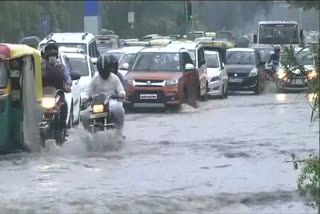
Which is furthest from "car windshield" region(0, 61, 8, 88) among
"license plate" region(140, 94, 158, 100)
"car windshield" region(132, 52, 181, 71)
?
"car windshield" region(132, 52, 181, 71)

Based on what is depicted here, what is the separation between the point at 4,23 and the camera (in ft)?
154

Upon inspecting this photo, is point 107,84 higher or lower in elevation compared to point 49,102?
higher

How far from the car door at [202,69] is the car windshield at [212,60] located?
1.47 meters

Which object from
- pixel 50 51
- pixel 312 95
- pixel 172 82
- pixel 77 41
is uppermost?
pixel 312 95

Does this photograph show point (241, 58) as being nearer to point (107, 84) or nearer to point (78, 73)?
point (78, 73)

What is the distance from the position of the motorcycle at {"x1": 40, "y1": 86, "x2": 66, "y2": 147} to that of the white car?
14017mm

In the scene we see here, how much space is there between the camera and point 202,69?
2586 cm

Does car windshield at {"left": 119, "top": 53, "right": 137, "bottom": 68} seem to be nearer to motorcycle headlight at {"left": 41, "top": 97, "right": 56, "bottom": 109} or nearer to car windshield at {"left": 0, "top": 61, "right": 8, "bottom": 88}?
motorcycle headlight at {"left": 41, "top": 97, "right": 56, "bottom": 109}

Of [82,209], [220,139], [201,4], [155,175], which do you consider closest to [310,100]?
[82,209]

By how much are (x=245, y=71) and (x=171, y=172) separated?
20047 mm

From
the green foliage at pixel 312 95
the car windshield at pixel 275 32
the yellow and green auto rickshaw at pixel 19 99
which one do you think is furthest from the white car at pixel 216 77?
the green foliage at pixel 312 95

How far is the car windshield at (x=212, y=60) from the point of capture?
28581 millimetres

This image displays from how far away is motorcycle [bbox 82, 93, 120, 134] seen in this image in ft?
44.2

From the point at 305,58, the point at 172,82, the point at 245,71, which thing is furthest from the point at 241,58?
the point at 305,58
